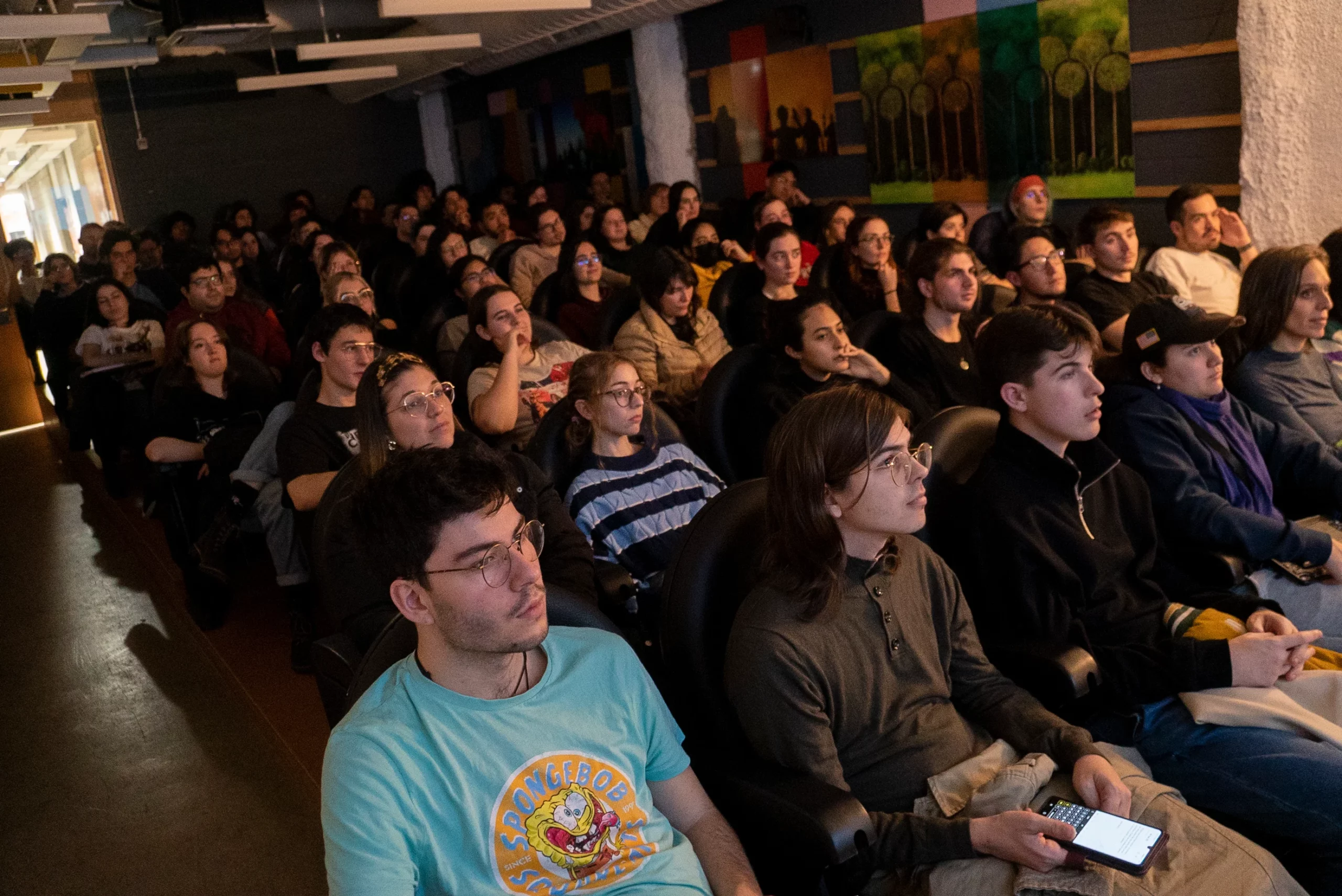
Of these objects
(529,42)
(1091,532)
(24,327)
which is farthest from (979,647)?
(529,42)

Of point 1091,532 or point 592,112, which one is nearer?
point 1091,532

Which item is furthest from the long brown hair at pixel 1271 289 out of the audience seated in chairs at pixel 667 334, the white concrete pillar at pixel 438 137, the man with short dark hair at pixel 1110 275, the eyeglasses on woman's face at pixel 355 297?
the white concrete pillar at pixel 438 137

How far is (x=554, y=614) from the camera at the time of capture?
1.79 metres

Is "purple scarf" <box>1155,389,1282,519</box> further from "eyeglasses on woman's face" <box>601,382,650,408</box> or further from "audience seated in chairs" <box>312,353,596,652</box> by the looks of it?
"audience seated in chairs" <box>312,353,596,652</box>

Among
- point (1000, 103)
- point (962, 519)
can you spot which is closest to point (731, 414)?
point (962, 519)

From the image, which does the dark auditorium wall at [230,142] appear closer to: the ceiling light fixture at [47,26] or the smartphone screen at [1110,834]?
the ceiling light fixture at [47,26]

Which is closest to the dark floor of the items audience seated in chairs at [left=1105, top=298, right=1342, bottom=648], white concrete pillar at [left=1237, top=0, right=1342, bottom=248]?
audience seated in chairs at [left=1105, top=298, right=1342, bottom=648]

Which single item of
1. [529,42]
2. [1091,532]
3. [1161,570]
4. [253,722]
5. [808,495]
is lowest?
[253,722]

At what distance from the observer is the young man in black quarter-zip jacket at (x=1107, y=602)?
1.84 metres

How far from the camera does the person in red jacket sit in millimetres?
5035

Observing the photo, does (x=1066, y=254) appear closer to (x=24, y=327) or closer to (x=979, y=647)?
(x=979, y=647)

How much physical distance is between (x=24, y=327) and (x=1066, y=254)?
703 cm

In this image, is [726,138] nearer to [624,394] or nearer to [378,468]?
[624,394]

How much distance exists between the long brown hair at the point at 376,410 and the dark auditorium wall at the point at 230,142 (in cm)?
1006
